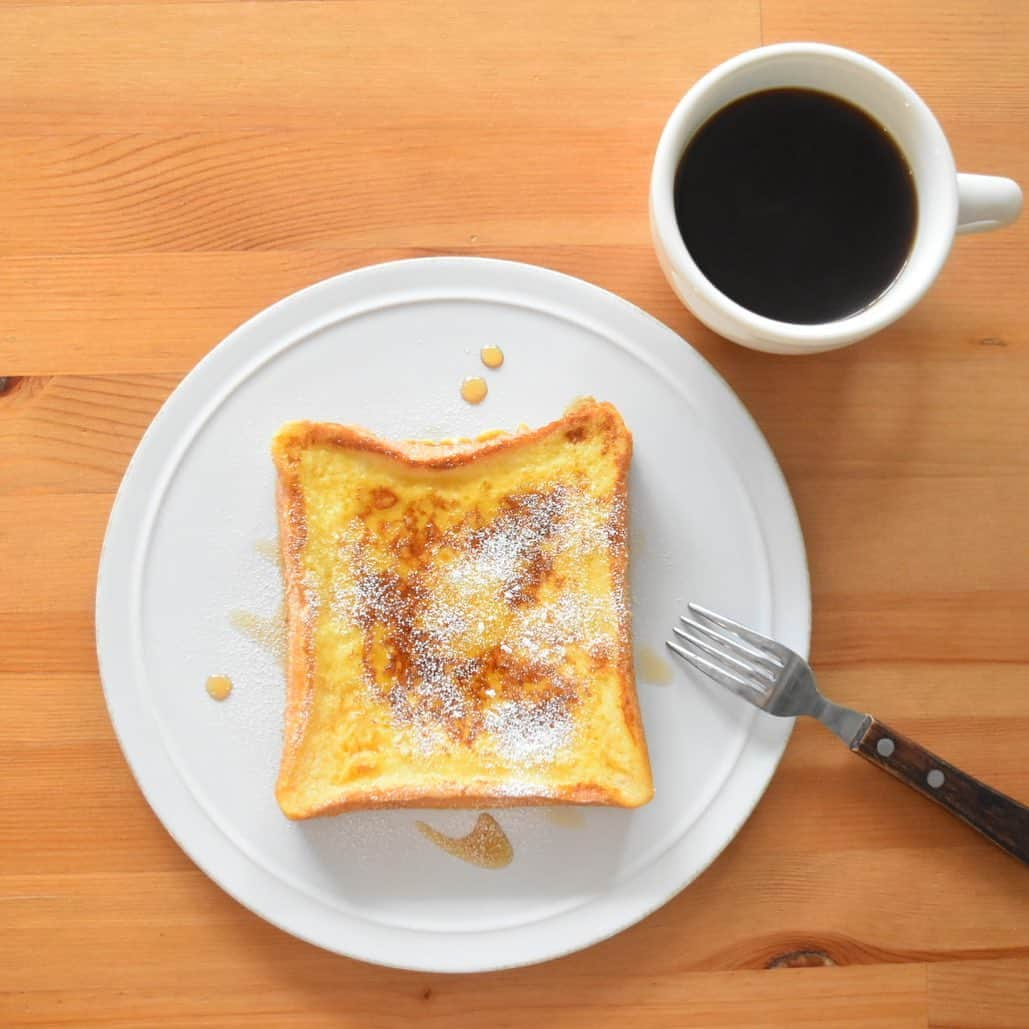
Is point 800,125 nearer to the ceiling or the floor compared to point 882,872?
nearer to the ceiling

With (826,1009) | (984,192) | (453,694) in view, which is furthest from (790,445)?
(826,1009)

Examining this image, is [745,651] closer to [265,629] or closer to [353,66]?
[265,629]

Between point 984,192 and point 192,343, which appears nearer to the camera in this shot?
point 984,192

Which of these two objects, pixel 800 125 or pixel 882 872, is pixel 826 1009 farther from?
pixel 800 125

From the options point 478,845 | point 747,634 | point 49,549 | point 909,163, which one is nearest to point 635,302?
point 909,163

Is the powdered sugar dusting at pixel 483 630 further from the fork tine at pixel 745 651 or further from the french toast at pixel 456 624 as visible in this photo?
the fork tine at pixel 745 651

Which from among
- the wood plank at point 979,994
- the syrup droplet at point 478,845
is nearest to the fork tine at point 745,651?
the syrup droplet at point 478,845

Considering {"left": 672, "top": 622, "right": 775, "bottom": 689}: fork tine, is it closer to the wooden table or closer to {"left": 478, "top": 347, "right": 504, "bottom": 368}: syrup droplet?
the wooden table
